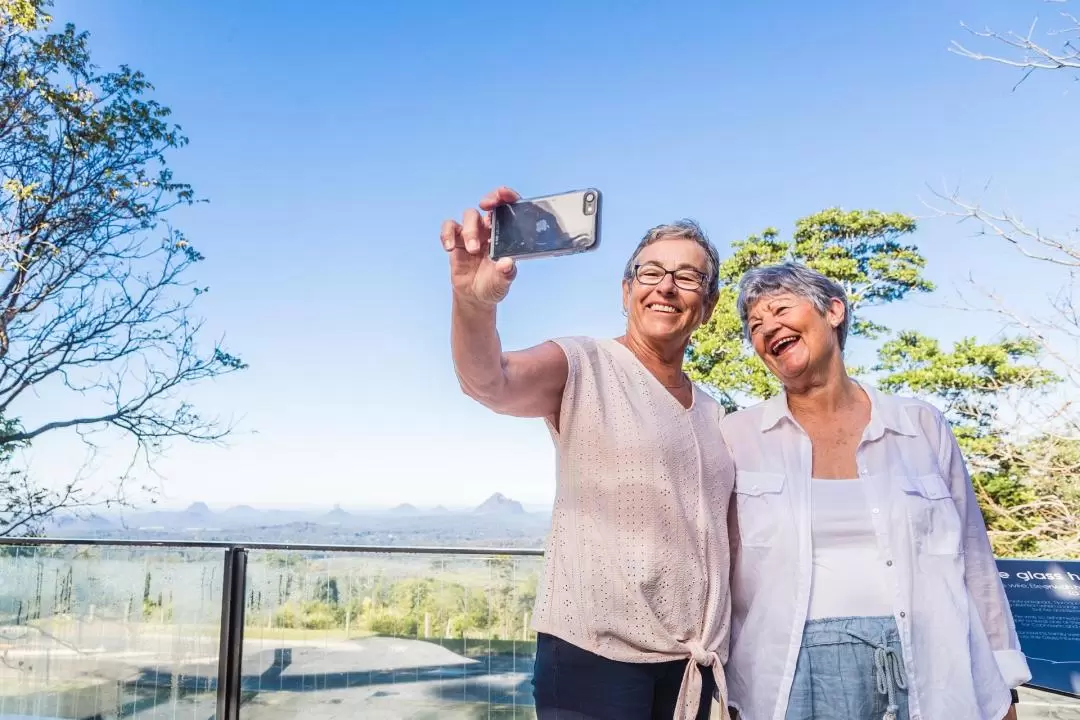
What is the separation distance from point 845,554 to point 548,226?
2.91 feet

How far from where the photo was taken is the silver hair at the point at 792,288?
1666mm

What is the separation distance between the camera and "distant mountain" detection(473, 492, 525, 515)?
3322cm

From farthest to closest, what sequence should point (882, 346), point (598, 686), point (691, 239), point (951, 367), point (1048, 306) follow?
1. point (882, 346)
2. point (951, 367)
3. point (1048, 306)
4. point (691, 239)
5. point (598, 686)

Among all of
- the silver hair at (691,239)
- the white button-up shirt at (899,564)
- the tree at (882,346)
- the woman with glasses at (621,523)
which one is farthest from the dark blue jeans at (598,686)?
the tree at (882,346)

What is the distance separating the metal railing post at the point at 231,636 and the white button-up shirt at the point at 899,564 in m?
2.52

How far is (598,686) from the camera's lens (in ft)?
3.92

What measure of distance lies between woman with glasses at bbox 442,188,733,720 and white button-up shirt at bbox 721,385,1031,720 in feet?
0.41

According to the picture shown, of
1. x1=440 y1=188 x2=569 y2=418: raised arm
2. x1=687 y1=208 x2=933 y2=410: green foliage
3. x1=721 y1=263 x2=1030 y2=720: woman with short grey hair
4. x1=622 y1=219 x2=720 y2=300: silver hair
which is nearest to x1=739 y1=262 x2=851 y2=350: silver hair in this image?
x1=721 y1=263 x2=1030 y2=720: woman with short grey hair

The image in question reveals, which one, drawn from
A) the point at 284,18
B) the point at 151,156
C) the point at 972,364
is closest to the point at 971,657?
the point at 151,156

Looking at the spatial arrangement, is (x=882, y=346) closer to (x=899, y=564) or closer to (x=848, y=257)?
(x=848, y=257)

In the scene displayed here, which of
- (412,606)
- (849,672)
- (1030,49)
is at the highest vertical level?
(1030,49)

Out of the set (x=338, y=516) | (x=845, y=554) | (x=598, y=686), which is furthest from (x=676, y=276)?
(x=338, y=516)

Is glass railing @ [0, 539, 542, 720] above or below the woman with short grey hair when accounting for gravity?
below

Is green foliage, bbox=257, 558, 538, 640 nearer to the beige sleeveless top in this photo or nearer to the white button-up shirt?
the white button-up shirt
